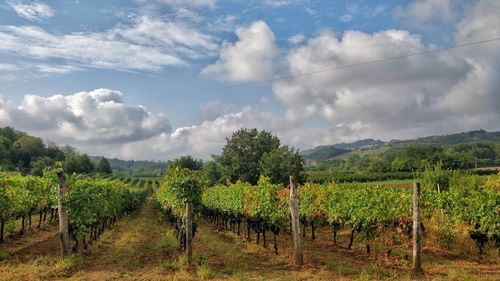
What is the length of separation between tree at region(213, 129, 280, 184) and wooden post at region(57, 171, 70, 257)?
4995 cm

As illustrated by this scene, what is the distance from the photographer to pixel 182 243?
16906 mm

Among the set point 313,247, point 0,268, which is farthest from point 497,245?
point 0,268

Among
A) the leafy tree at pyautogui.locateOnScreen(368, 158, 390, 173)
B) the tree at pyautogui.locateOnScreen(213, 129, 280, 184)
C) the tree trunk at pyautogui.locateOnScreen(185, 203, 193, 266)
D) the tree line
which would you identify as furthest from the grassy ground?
the tree line

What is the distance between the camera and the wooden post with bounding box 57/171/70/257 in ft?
43.5

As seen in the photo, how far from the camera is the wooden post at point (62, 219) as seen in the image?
43.5 feet

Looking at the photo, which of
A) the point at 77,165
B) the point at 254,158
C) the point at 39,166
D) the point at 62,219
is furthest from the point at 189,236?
the point at 77,165

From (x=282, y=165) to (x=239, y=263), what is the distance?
4356 cm

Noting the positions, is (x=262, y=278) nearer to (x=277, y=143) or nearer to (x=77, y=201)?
(x=77, y=201)

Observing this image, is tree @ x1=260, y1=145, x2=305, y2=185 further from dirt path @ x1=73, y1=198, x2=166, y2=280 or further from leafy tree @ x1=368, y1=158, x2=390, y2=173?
dirt path @ x1=73, y1=198, x2=166, y2=280

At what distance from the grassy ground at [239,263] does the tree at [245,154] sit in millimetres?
47003

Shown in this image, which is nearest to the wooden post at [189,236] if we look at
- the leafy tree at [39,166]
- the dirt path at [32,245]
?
the dirt path at [32,245]

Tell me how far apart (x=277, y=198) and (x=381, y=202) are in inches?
183

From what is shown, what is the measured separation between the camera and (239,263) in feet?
43.6

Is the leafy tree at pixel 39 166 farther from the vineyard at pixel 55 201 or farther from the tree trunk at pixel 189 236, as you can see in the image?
the tree trunk at pixel 189 236
